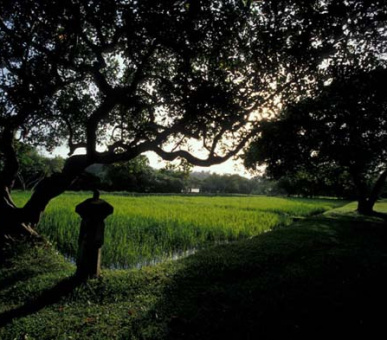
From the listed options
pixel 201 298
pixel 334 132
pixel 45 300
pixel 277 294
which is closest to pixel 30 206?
pixel 45 300

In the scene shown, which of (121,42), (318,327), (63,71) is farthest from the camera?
(63,71)

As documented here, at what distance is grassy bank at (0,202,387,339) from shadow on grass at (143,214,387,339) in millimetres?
18

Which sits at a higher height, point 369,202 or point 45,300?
point 369,202

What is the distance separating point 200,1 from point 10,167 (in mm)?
7473

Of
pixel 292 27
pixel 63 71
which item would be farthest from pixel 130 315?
pixel 63 71

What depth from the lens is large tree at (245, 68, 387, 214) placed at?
6668 millimetres

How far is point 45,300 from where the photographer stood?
4.66m

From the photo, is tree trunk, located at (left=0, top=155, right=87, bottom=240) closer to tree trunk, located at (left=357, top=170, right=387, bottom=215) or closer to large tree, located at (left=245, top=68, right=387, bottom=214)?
large tree, located at (left=245, top=68, right=387, bottom=214)

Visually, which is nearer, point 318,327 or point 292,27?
point 318,327

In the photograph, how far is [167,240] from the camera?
10180 millimetres

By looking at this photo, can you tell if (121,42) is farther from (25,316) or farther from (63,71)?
(25,316)

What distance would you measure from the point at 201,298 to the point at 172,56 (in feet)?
21.0

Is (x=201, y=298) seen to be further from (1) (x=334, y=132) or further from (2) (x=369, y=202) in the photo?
(2) (x=369, y=202)

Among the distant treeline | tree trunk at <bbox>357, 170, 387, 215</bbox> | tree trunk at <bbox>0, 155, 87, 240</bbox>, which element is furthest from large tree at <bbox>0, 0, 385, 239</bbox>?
tree trunk at <bbox>357, 170, 387, 215</bbox>
